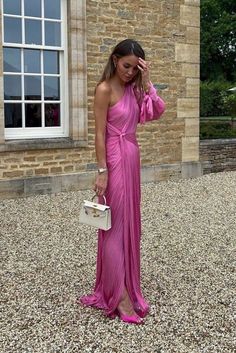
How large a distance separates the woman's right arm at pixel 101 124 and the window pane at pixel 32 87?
5.66m

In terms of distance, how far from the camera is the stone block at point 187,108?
1073cm

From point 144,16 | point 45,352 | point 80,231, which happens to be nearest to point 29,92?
point 144,16

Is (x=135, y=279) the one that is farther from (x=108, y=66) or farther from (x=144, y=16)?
(x=144, y=16)

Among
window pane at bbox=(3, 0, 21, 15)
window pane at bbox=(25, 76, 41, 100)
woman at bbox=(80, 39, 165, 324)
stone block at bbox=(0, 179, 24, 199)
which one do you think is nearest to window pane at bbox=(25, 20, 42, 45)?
window pane at bbox=(3, 0, 21, 15)

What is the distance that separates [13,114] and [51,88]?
835 mm

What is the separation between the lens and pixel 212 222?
709 centimetres

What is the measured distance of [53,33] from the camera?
9062mm

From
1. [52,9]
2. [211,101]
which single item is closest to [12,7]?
[52,9]

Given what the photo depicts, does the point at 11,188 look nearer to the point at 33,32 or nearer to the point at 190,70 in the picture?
the point at 33,32

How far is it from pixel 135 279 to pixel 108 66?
4.66ft

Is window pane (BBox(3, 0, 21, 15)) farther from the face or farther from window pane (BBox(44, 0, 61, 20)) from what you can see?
the face

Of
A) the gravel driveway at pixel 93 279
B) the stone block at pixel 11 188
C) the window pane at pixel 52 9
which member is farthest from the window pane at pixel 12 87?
the gravel driveway at pixel 93 279

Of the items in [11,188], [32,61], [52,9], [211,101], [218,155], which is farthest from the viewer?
[211,101]

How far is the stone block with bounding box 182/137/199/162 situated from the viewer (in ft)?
35.7
